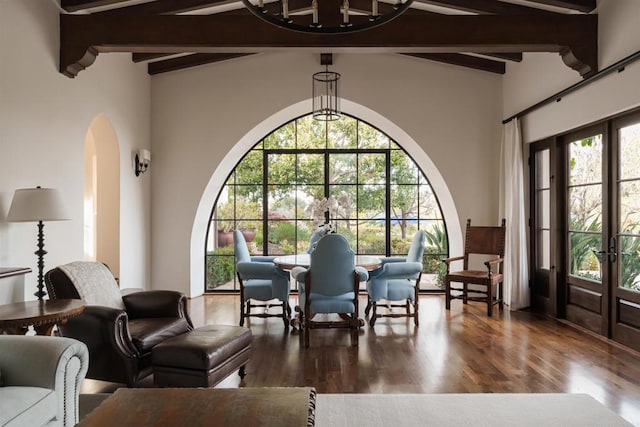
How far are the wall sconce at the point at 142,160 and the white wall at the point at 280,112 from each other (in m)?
0.41

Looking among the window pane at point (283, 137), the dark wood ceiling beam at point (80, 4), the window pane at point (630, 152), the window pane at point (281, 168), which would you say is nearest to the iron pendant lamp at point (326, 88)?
the window pane at point (283, 137)

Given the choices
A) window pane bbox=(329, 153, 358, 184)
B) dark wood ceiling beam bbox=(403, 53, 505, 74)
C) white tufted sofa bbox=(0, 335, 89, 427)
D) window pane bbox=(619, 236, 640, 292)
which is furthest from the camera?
window pane bbox=(329, 153, 358, 184)

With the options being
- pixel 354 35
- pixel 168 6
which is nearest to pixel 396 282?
pixel 354 35

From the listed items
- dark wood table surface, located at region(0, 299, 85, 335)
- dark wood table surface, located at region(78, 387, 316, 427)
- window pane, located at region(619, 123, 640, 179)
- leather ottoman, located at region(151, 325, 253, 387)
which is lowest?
leather ottoman, located at region(151, 325, 253, 387)

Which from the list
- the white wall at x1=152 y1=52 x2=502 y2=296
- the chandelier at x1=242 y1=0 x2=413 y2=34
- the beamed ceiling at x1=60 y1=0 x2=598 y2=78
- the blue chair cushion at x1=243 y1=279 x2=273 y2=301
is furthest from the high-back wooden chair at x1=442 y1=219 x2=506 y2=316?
the chandelier at x1=242 y1=0 x2=413 y2=34

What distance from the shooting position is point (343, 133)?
7730mm

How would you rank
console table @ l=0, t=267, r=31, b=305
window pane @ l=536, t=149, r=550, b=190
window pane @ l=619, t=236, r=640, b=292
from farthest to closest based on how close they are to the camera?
window pane @ l=536, t=149, r=550, b=190, window pane @ l=619, t=236, r=640, b=292, console table @ l=0, t=267, r=31, b=305

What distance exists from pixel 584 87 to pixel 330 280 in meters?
3.05

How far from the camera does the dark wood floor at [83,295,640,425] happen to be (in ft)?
11.3

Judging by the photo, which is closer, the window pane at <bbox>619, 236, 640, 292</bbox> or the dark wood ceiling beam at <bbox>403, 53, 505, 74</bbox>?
the window pane at <bbox>619, 236, 640, 292</bbox>

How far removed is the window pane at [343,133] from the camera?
7.71m

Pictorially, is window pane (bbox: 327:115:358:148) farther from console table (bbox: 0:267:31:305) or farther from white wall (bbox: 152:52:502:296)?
console table (bbox: 0:267:31:305)

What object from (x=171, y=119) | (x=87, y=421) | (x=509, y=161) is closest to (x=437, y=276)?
(x=509, y=161)

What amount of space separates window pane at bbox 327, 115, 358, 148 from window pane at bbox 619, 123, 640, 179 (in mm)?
3887
